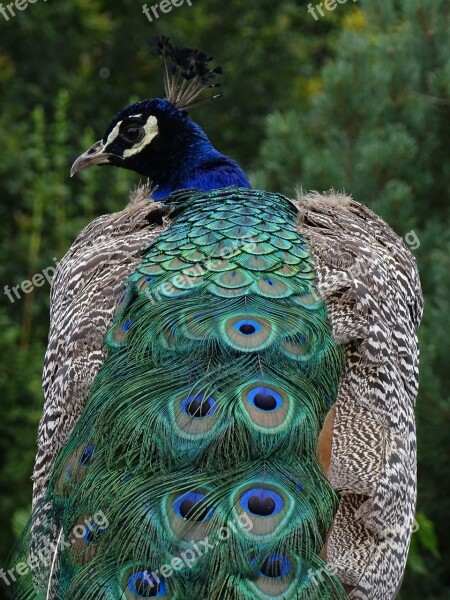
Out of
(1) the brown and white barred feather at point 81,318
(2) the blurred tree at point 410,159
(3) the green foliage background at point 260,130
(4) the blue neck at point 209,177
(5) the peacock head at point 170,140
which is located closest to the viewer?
(1) the brown and white barred feather at point 81,318

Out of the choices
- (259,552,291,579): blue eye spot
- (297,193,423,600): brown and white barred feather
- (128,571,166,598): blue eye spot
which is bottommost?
(297,193,423,600): brown and white barred feather

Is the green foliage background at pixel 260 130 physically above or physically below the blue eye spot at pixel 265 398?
below

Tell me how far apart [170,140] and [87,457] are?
5.04ft

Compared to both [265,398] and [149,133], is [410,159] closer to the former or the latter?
[149,133]

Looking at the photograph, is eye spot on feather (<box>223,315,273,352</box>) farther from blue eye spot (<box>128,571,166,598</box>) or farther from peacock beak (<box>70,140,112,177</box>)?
peacock beak (<box>70,140,112,177</box>)

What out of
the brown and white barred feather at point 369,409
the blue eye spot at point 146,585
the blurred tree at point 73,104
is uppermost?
the blue eye spot at point 146,585

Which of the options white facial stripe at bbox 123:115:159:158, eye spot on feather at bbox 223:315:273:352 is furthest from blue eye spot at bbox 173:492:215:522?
white facial stripe at bbox 123:115:159:158

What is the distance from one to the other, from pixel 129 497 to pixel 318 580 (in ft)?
1.31

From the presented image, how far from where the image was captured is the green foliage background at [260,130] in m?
4.03

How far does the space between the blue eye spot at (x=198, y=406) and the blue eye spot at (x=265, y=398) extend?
80 mm

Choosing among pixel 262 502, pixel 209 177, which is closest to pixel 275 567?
pixel 262 502

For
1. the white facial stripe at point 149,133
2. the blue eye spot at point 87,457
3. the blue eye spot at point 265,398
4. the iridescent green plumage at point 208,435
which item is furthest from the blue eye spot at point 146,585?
the white facial stripe at point 149,133

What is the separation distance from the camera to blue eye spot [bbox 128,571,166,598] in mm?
2064

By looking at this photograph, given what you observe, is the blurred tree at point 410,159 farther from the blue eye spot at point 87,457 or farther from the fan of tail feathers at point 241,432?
the blue eye spot at point 87,457
